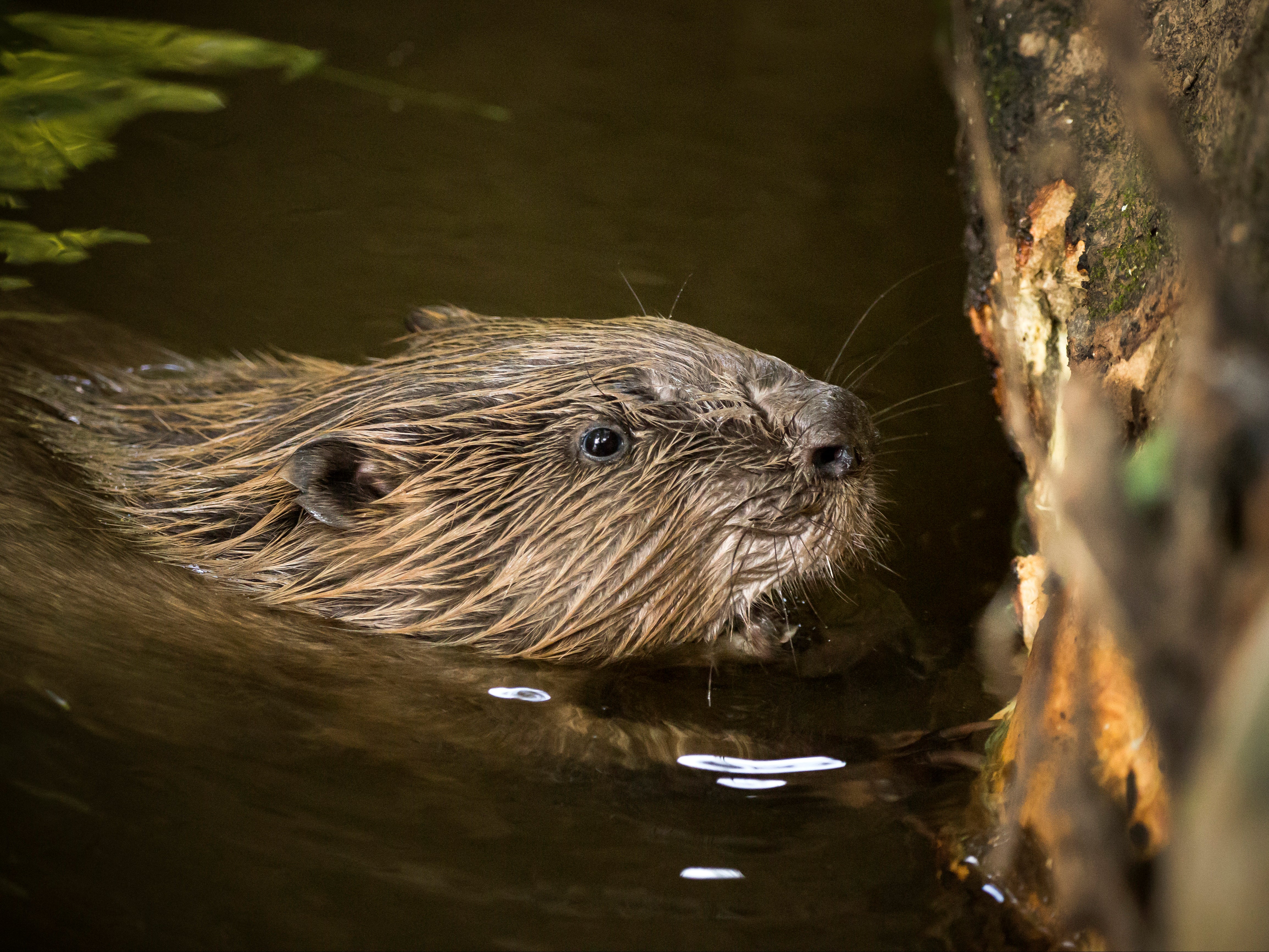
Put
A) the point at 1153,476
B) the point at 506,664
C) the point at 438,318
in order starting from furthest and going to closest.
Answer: the point at 438,318 → the point at 506,664 → the point at 1153,476

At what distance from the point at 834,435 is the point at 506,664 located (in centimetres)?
87

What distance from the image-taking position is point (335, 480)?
2715 mm

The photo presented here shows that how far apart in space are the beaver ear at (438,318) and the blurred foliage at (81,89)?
1.51 meters

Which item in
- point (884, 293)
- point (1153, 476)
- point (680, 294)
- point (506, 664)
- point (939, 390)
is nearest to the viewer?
point (1153, 476)

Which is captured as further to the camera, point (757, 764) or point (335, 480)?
point (335, 480)

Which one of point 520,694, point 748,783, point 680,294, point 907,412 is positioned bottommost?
point 748,783

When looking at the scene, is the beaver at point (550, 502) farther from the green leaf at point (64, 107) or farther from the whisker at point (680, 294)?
the green leaf at point (64, 107)

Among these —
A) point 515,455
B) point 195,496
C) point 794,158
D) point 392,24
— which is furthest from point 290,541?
point 392,24

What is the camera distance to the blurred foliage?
4.23 m

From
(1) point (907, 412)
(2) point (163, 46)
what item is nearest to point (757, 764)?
(1) point (907, 412)

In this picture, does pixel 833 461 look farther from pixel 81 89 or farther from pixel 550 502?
pixel 81 89

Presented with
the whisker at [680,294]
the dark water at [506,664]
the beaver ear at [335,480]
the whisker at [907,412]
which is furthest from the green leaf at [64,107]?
the whisker at [907,412]

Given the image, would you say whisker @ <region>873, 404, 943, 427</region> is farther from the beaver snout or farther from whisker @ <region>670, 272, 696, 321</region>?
the beaver snout

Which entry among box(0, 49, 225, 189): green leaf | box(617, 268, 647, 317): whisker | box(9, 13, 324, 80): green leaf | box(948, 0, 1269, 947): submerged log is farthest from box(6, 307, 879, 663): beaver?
box(9, 13, 324, 80): green leaf
